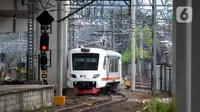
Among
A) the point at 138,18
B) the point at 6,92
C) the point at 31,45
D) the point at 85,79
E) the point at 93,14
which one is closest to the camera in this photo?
the point at 6,92

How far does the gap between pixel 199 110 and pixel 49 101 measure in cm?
1052

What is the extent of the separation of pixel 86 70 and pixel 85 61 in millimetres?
561

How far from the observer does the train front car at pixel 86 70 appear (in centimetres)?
2403

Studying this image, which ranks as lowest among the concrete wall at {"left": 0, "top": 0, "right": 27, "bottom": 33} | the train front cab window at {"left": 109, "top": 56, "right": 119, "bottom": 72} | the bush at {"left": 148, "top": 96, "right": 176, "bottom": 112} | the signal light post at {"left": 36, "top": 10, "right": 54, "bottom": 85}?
the bush at {"left": 148, "top": 96, "right": 176, "bottom": 112}

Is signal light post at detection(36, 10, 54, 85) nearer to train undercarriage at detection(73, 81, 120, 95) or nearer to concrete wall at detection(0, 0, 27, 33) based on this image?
train undercarriage at detection(73, 81, 120, 95)

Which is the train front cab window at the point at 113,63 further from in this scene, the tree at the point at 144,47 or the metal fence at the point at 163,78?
the tree at the point at 144,47

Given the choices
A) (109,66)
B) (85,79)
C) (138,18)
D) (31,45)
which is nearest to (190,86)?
(85,79)

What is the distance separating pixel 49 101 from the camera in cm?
1786

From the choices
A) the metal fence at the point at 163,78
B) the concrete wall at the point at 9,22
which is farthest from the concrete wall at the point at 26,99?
the concrete wall at the point at 9,22

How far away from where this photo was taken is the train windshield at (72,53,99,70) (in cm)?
2436

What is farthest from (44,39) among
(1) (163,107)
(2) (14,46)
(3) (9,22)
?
(2) (14,46)

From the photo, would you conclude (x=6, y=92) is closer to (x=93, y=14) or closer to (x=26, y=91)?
(x=26, y=91)

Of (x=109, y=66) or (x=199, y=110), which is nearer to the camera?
(x=199, y=110)

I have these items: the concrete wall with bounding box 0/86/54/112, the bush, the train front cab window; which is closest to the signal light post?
the concrete wall with bounding box 0/86/54/112
